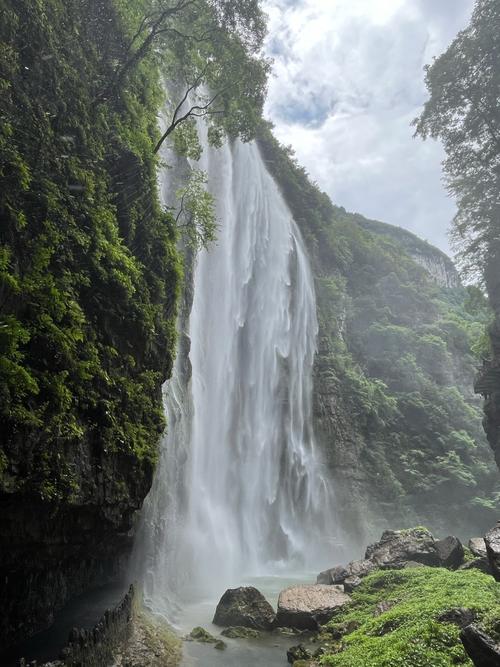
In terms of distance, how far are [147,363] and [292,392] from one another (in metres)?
17.8

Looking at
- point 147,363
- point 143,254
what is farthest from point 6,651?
point 143,254

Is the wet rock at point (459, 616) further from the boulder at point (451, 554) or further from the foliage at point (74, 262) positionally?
the boulder at point (451, 554)

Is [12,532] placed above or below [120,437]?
below

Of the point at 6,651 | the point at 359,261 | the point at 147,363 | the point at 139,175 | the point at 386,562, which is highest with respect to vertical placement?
the point at 359,261

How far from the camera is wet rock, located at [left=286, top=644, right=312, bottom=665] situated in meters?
7.96

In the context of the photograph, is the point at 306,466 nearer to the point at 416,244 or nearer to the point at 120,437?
the point at 120,437

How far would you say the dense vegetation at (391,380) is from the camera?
26266mm

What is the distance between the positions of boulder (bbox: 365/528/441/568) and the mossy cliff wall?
24.3ft

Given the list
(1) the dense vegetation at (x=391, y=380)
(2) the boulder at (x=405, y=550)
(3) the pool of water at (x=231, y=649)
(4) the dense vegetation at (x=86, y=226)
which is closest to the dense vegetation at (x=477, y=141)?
(1) the dense vegetation at (x=391, y=380)

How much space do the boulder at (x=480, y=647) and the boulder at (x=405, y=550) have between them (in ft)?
26.9

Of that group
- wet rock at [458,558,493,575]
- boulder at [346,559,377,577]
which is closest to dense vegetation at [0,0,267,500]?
boulder at [346,559,377,577]

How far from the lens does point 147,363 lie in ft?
29.4

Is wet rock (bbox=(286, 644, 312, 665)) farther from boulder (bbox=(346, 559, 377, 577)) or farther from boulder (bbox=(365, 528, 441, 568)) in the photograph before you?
boulder (bbox=(365, 528, 441, 568))

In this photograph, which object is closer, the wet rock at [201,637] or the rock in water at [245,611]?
the wet rock at [201,637]
